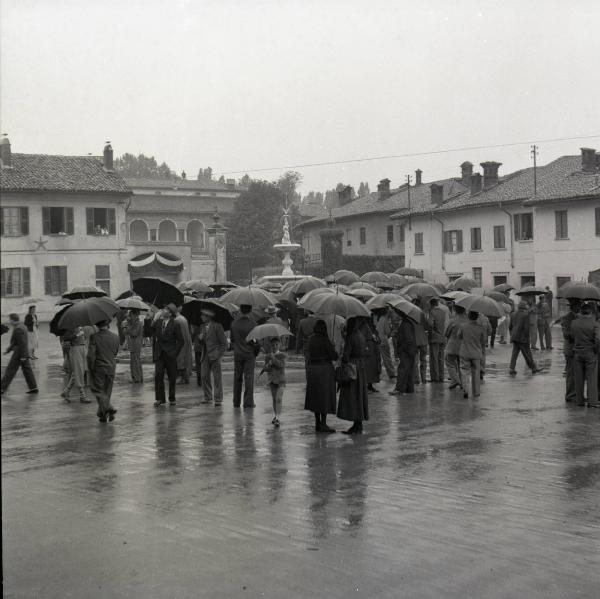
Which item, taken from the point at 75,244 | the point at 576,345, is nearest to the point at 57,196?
the point at 75,244

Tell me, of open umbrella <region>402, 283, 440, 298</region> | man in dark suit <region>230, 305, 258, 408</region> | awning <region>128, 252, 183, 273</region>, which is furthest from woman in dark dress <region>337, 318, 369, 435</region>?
awning <region>128, 252, 183, 273</region>

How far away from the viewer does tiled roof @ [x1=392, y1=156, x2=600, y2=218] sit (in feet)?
144

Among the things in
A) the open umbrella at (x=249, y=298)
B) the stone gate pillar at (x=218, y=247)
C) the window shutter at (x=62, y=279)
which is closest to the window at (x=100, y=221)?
the window shutter at (x=62, y=279)

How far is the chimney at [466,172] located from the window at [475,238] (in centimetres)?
1051

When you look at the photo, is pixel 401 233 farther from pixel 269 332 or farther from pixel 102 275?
pixel 269 332

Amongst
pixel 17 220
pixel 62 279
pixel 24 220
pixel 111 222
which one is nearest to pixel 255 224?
pixel 111 222

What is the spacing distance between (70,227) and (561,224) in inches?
1024

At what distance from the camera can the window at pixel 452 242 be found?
176 ft

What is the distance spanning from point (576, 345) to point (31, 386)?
10.0m

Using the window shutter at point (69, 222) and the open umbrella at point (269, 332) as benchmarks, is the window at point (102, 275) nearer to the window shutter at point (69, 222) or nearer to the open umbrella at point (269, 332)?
the window shutter at point (69, 222)

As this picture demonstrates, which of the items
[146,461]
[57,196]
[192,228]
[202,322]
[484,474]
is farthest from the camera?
[192,228]

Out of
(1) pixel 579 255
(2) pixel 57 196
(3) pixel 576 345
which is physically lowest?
(3) pixel 576 345

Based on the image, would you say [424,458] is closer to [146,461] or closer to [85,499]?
[146,461]

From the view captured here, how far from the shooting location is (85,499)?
8.18 m
